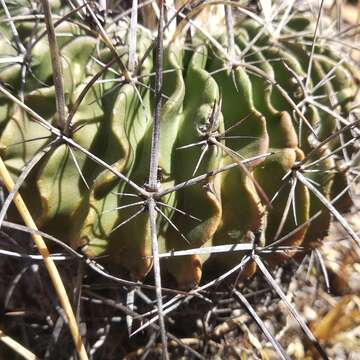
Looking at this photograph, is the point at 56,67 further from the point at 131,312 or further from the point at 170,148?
the point at 131,312

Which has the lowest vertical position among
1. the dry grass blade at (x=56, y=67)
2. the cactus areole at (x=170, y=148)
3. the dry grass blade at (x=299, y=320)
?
the dry grass blade at (x=299, y=320)

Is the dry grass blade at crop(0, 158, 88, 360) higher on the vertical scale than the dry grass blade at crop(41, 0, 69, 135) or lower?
lower

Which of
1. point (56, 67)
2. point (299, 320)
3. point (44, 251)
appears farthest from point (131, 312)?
point (56, 67)

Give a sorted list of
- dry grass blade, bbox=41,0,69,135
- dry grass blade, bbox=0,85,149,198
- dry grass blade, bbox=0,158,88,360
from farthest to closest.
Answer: dry grass blade, bbox=0,158,88,360
dry grass blade, bbox=0,85,149,198
dry grass blade, bbox=41,0,69,135

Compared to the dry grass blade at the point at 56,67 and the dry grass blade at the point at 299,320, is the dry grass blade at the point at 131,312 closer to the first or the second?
the dry grass blade at the point at 299,320

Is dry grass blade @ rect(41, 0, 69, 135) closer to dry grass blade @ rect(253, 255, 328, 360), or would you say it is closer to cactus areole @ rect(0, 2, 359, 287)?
cactus areole @ rect(0, 2, 359, 287)

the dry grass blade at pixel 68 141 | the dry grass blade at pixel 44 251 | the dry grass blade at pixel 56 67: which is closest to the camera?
the dry grass blade at pixel 56 67

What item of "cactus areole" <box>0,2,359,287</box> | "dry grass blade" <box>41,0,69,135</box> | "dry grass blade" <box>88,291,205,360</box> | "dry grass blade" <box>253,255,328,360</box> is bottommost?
"dry grass blade" <box>88,291,205,360</box>

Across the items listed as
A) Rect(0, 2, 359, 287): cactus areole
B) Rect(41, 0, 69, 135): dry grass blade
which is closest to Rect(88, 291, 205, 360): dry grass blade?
Rect(0, 2, 359, 287): cactus areole

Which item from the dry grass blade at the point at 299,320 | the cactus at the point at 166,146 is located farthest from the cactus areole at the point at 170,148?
the dry grass blade at the point at 299,320
